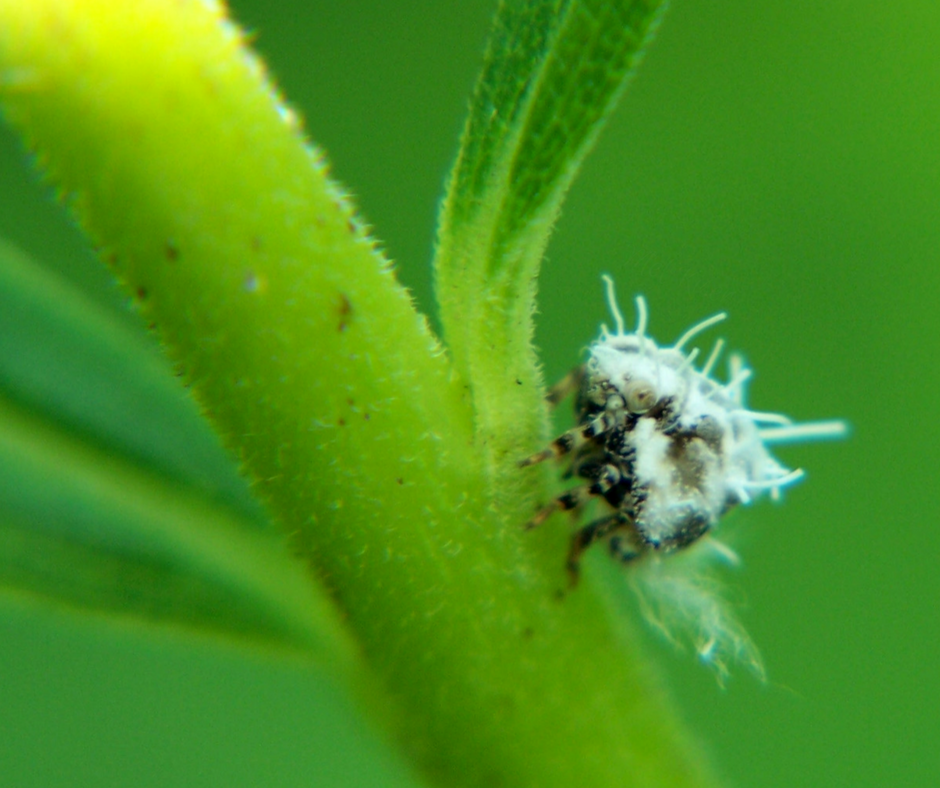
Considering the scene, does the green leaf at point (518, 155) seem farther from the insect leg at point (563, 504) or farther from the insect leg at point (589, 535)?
the insect leg at point (589, 535)

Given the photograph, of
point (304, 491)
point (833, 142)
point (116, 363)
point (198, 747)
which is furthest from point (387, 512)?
point (833, 142)

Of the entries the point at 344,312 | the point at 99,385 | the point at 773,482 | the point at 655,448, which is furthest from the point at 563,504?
the point at 99,385

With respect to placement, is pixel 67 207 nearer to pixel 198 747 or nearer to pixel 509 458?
pixel 509 458

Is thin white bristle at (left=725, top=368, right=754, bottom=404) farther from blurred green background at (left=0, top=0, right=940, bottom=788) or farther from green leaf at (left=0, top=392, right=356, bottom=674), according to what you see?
green leaf at (left=0, top=392, right=356, bottom=674)

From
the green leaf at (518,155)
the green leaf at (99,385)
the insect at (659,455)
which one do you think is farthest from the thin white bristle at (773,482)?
the green leaf at (99,385)

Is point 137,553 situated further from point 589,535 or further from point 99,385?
point 589,535
